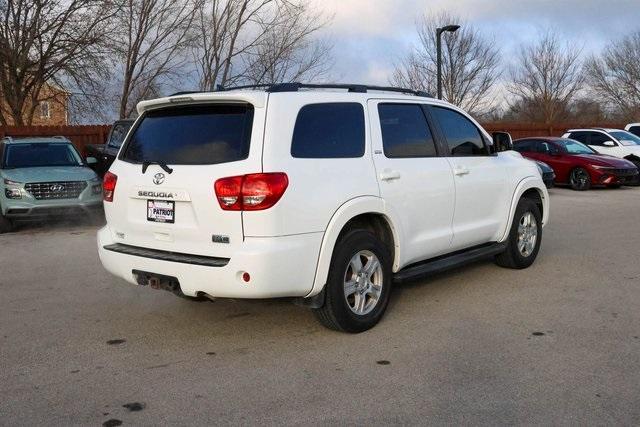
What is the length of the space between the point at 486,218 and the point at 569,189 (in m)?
12.7

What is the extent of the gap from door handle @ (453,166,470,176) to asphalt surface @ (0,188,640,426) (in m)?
1.15

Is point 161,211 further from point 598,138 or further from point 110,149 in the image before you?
point 598,138

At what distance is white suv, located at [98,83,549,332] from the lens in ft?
13.9

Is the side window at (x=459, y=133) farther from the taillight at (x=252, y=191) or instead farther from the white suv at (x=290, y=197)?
the taillight at (x=252, y=191)

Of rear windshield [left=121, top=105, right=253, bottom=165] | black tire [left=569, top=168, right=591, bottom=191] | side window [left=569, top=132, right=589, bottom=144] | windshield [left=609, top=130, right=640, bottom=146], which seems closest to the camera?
rear windshield [left=121, top=105, right=253, bottom=165]

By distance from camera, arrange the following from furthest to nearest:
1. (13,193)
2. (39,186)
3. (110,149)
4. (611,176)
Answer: (611,176)
(110,149)
(39,186)
(13,193)

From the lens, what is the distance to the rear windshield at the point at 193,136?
4391 millimetres

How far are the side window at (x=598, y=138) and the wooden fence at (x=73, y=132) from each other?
15.2 m

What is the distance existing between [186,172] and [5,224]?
7414mm

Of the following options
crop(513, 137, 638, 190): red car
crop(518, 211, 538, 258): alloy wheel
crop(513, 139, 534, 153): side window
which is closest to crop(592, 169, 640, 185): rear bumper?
crop(513, 137, 638, 190): red car

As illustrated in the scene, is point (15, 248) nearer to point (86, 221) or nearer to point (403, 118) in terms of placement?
point (86, 221)

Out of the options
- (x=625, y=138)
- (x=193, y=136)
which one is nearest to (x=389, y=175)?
(x=193, y=136)

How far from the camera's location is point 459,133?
20.0ft

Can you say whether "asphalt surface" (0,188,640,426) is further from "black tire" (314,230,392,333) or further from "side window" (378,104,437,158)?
"side window" (378,104,437,158)
